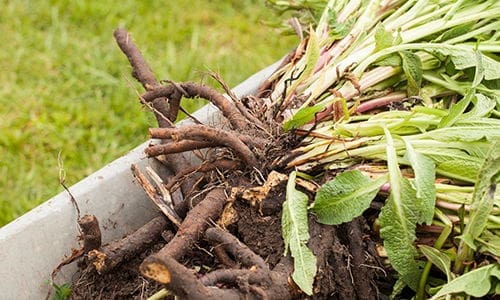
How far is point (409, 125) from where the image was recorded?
5.70 feet

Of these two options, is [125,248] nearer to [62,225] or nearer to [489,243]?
[62,225]

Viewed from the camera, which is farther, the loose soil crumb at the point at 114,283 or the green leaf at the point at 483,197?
the loose soil crumb at the point at 114,283

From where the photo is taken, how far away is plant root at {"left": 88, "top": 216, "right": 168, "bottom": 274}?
1.71m

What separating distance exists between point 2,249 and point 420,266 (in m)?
0.89

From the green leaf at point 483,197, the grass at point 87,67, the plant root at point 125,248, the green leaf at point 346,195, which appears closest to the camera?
the green leaf at point 483,197

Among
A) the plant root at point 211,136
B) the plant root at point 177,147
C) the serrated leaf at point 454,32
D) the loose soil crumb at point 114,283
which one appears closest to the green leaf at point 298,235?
the plant root at point 211,136

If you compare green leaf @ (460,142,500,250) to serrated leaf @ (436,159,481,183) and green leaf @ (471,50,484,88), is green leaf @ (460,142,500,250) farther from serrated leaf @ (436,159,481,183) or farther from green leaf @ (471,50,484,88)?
green leaf @ (471,50,484,88)

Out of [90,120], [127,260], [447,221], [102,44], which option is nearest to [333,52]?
[447,221]

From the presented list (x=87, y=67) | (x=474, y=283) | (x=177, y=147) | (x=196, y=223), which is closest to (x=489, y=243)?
(x=474, y=283)

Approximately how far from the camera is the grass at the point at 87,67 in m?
2.87

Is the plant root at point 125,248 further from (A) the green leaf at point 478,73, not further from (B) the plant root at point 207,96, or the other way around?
(A) the green leaf at point 478,73

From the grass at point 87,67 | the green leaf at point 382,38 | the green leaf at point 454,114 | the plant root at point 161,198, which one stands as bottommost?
the grass at point 87,67

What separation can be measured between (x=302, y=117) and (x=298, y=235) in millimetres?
293

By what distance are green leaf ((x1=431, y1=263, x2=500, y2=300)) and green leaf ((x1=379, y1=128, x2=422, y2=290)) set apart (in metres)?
0.10
